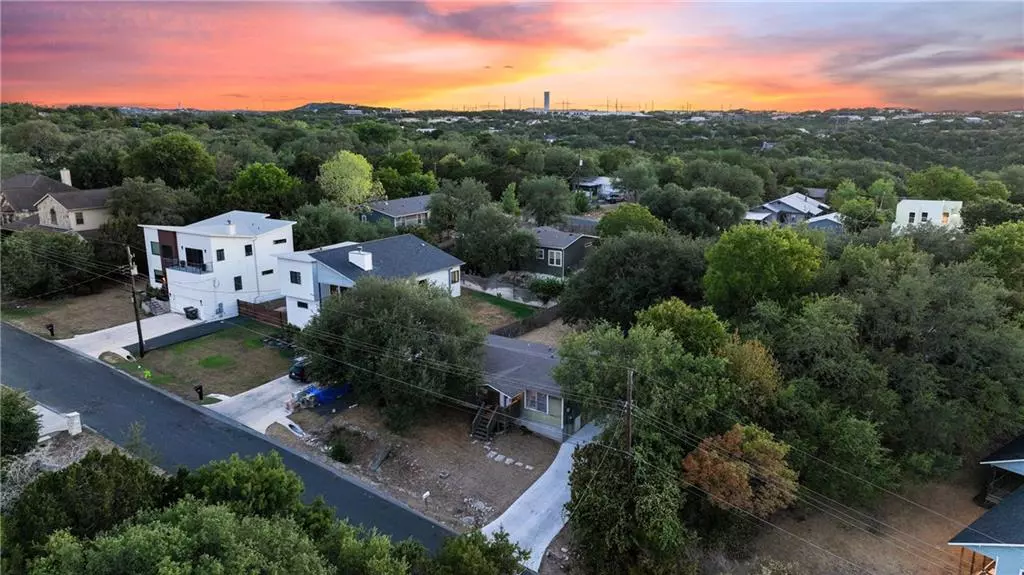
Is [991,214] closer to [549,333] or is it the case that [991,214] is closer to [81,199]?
[549,333]

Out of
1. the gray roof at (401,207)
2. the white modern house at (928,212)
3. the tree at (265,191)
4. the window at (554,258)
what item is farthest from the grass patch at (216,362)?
the white modern house at (928,212)

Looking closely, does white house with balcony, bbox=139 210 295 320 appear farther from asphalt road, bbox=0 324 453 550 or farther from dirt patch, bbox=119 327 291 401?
asphalt road, bbox=0 324 453 550

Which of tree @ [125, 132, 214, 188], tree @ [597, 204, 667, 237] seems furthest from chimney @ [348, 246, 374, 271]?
tree @ [125, 132, 214, 188]

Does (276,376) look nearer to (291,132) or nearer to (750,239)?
(750,239)

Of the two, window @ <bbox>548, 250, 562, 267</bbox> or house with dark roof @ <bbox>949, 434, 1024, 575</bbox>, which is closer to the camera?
house with dark roof @ <bbox>949, 434, 1024, 575</bbox>

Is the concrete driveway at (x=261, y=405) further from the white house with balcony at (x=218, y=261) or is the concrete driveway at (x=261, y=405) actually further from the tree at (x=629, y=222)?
the tree at (x=629, y=222)

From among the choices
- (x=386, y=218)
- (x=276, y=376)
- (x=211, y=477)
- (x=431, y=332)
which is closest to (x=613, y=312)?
(x=431, y=332)
